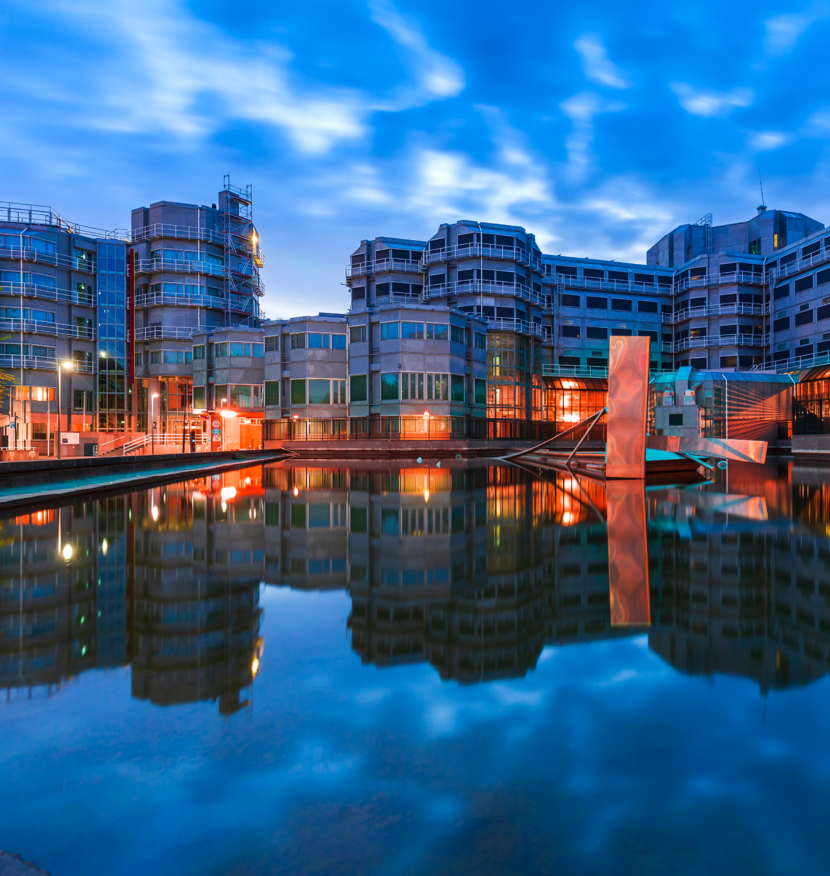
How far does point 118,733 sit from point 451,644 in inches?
85.9

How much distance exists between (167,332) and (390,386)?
85.9 ft

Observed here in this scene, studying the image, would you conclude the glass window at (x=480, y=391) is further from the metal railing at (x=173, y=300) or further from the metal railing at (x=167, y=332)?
the metal railing at (x=173, y=300)

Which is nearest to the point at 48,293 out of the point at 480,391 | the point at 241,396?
the point at 241,396

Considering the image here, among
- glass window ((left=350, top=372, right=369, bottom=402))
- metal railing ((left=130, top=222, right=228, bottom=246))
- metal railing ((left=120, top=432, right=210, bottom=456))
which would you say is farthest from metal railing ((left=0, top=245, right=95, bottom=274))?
glass window ((left=350, top=372, right=369, bottom=402))

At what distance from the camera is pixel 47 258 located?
187ft

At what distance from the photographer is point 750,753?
2.77 metres

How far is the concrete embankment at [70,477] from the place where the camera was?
49.2 feet

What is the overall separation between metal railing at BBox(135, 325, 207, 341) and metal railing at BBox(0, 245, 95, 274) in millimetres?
7437

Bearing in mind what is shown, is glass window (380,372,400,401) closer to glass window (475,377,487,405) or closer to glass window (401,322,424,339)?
glass window (401,322,424,339)

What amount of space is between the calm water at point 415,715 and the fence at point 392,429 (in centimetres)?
4412

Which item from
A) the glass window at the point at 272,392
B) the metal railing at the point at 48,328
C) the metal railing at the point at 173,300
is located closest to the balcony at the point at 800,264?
the glass window at the point at 272,392

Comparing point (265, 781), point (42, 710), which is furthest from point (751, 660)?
point (42, 710)

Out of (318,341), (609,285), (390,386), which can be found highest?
(609,285)

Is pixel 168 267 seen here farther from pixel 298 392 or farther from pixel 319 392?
pixel 319 392
